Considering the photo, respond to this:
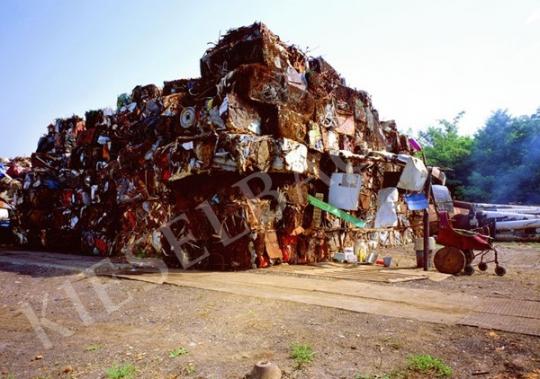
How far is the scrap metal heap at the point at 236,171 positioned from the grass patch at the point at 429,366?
255 inches

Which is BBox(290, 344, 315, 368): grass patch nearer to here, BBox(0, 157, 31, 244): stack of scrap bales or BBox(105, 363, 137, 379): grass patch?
BBox(105, 363, 137, 379): grass patch

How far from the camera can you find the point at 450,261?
28.9 ft

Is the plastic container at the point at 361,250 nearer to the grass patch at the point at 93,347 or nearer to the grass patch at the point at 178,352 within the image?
the grass patch at the point at 178,352

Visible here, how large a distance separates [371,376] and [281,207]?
25.4 feet

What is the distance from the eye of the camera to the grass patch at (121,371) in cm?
356

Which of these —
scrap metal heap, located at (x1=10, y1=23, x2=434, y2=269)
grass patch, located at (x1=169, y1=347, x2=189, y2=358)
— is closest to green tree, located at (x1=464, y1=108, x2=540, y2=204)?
scrap metal heap, located at (x1=10, y1=23, x2=434, y2=269)

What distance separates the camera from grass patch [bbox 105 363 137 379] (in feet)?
11.7

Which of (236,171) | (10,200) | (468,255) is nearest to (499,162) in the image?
(468,255)

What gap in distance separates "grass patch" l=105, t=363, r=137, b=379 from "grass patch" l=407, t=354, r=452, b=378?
2.53 m

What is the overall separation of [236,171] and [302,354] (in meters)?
6.62

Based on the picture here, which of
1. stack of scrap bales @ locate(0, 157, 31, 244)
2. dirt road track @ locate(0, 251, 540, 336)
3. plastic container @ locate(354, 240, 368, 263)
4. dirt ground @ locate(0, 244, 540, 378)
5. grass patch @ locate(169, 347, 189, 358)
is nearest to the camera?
dirt ground @ locate(0, 244, 540, 378)

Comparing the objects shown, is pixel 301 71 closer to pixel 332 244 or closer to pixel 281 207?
pixel 281 207

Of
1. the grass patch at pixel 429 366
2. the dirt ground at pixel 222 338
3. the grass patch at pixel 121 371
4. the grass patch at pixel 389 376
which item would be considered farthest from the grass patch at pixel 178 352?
the grass patch at pixel 429 366

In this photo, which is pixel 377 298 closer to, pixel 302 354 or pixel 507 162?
pixel 302 354
